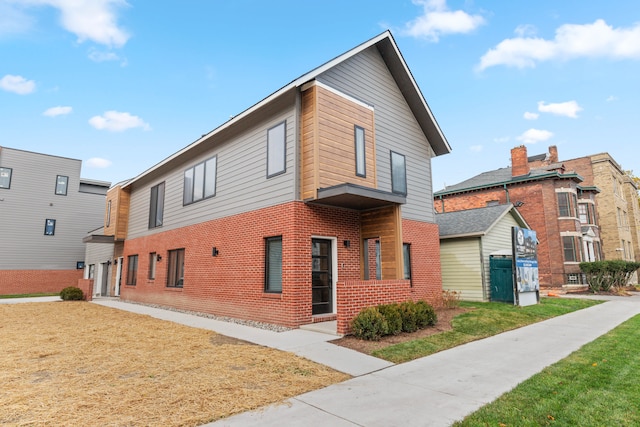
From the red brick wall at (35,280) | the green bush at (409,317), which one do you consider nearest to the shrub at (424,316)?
the green bush at (409,317)

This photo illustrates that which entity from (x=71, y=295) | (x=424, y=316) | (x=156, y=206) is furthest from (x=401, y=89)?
(x=71, y=295)

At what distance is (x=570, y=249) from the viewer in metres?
24.3

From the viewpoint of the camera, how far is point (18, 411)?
12.8ft

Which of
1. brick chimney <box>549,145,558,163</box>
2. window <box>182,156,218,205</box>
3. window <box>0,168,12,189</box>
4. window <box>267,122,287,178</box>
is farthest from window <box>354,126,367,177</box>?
brick chimney <box>549,145,558,163</box>

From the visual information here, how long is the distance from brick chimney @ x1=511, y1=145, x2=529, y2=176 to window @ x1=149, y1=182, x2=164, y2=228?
24.8m

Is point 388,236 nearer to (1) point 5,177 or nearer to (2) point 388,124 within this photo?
(2) point 388,124

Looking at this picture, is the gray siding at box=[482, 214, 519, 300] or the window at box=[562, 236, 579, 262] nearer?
the gray siding at box=[482, 214, 519, 300]

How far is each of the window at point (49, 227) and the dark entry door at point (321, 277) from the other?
28.2 meters

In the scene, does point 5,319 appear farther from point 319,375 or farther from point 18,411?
point 319,375

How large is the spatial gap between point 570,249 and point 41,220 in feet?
131

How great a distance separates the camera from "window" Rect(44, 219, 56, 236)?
2808 centimetres

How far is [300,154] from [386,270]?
420 centimetres

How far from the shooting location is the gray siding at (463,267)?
52.4 feet

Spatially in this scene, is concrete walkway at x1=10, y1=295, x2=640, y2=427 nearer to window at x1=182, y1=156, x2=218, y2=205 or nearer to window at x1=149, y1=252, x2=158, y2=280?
window at x1=182, y1=156, x2=218, y2=205
